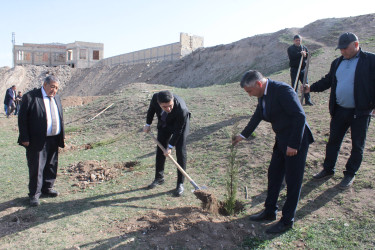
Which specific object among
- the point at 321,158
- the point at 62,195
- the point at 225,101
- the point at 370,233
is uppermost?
the point at 225,101

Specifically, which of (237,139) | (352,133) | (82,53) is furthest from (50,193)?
(82,53)

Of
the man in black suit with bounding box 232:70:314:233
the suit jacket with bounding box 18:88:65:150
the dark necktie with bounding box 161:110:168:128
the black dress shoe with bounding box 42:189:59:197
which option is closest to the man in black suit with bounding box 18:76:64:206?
the suit jacket with bounding box 18:88:65:150

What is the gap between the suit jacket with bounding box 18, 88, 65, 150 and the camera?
14.5 ft

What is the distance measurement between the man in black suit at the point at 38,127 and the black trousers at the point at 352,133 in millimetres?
4005

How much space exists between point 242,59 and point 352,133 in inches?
795

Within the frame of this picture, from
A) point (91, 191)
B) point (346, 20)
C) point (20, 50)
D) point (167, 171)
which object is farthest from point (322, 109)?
point (20, 50)

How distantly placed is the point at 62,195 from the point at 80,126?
21.9 feet

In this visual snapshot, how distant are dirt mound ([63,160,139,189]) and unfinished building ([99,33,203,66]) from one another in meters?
26.9

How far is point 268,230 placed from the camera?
3.58 meters

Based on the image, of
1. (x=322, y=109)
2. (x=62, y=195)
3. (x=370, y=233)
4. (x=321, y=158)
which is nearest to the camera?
(x=370, y=233)

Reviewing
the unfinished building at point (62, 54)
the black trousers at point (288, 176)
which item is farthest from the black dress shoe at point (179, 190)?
the unfinished building at point (62, 54)

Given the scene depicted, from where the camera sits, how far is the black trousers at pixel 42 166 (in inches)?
178

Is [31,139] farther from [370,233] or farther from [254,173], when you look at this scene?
[370,233]

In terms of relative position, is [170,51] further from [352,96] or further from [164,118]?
[352,96]
